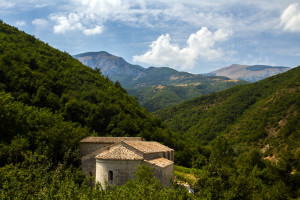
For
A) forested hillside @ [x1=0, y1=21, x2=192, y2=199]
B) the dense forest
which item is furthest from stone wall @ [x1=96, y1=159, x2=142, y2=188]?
forested hillside @ [x1=0, y1=21, x2=192, y2=199]

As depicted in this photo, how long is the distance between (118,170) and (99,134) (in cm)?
2442

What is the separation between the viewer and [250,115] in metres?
85.8

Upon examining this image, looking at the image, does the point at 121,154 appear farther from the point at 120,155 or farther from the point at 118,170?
the point at 118,170

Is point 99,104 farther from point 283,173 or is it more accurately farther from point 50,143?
point 283,173

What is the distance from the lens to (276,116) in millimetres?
74000

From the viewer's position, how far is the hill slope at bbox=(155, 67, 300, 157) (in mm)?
67812

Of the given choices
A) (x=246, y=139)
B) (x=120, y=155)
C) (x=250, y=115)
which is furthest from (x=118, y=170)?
(x=250, y=115)

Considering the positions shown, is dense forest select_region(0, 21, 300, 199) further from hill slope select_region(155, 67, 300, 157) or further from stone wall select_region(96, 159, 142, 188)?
stone wall select_region(96, 159, 142, 188)

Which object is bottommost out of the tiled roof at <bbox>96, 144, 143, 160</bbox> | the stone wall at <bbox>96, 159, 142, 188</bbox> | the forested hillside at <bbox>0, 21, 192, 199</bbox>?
the stone wall at <bbox>96, 159, 142, 188</bbox>

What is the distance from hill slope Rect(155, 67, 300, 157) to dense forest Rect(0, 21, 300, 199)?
0.41 meters

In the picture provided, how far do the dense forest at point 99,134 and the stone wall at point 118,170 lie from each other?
2.30 metres

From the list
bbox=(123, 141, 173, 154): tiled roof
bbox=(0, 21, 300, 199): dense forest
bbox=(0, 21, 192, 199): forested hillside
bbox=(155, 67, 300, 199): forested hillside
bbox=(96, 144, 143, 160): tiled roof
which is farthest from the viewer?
bbox=(0, 21, 192, 199): forested hillside

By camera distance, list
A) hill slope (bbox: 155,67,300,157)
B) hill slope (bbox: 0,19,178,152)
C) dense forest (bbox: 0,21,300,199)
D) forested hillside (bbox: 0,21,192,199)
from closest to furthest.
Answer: dense forest (bbox: 0,21,300,199), forested hillside (bbox: 0,21,192,199), hill slope (bbox: 0,19,178,152), hill slope (bbox: 155,67,300,157)

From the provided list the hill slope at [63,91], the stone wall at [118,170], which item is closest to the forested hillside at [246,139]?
the stone wall at [118,170]
